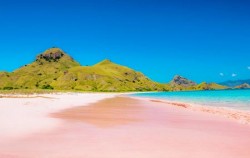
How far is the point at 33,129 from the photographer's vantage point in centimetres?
1797

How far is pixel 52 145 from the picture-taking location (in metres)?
13.3

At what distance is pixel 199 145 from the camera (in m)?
13.9

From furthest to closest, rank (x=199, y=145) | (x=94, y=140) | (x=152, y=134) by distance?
1. (x=152, y=134)
2. (x=94, y=140)
3. (x=199, y=145)

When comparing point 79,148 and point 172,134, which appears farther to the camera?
point 172,134

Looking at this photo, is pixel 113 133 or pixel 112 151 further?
pixel 113 133

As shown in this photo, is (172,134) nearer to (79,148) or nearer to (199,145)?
(199,145)

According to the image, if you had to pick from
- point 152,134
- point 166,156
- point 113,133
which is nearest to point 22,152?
point 166,156

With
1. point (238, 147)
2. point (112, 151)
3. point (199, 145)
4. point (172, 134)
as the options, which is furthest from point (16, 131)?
point (238, 147)

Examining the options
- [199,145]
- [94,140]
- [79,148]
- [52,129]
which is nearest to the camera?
[79,148]

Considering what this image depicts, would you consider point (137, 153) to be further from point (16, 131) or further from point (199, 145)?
point (16, 131)

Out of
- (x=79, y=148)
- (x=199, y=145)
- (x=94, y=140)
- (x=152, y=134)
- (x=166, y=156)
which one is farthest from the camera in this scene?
(x=152, y=134)

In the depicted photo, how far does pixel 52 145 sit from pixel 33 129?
5085 mm

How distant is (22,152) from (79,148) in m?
2.15

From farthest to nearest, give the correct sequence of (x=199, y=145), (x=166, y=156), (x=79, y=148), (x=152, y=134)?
(x=152, y=134) → (x=199, y=145) → (x=79, y=148) → (x=166, y=156)
